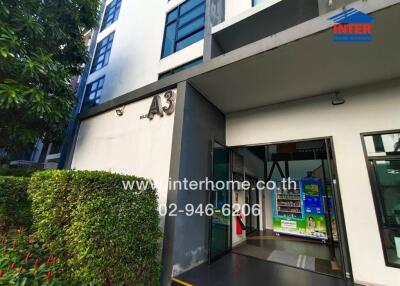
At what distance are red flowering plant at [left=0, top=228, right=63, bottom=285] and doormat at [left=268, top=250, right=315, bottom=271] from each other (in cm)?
427

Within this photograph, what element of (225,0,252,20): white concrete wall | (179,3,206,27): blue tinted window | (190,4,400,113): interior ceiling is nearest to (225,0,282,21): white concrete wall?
(225,0,252,20): white concrete wall

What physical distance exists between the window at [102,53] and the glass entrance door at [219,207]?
7255 mm

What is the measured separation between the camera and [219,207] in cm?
461

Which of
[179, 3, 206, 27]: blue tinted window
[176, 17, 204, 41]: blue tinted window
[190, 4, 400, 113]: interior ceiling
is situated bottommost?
[190, 4, 400, 113]: interior ceiling

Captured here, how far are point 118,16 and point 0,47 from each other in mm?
6921

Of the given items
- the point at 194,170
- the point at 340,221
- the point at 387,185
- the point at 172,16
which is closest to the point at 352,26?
the point at 387,185

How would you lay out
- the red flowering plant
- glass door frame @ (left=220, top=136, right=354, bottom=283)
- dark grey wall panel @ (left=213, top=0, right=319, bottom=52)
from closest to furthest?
1. the red flowering plant
2. glass door frame @ (left=220, top=136, right=354, bottom=283)
3. dark grey wall panel @ (left=213, top=0, right=319, bottom=52)

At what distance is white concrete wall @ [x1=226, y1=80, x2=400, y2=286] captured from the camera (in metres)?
3.35

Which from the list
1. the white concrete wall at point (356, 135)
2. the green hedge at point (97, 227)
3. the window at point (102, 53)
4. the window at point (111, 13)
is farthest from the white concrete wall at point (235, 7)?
the window at point (111, 13)

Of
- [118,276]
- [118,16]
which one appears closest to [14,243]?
[118,276]

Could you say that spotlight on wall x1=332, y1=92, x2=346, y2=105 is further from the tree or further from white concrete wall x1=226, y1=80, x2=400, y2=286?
the tree

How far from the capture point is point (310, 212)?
741 centimetres

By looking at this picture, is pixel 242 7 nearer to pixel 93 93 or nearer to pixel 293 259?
pixel 93 93

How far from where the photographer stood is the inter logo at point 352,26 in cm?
262
